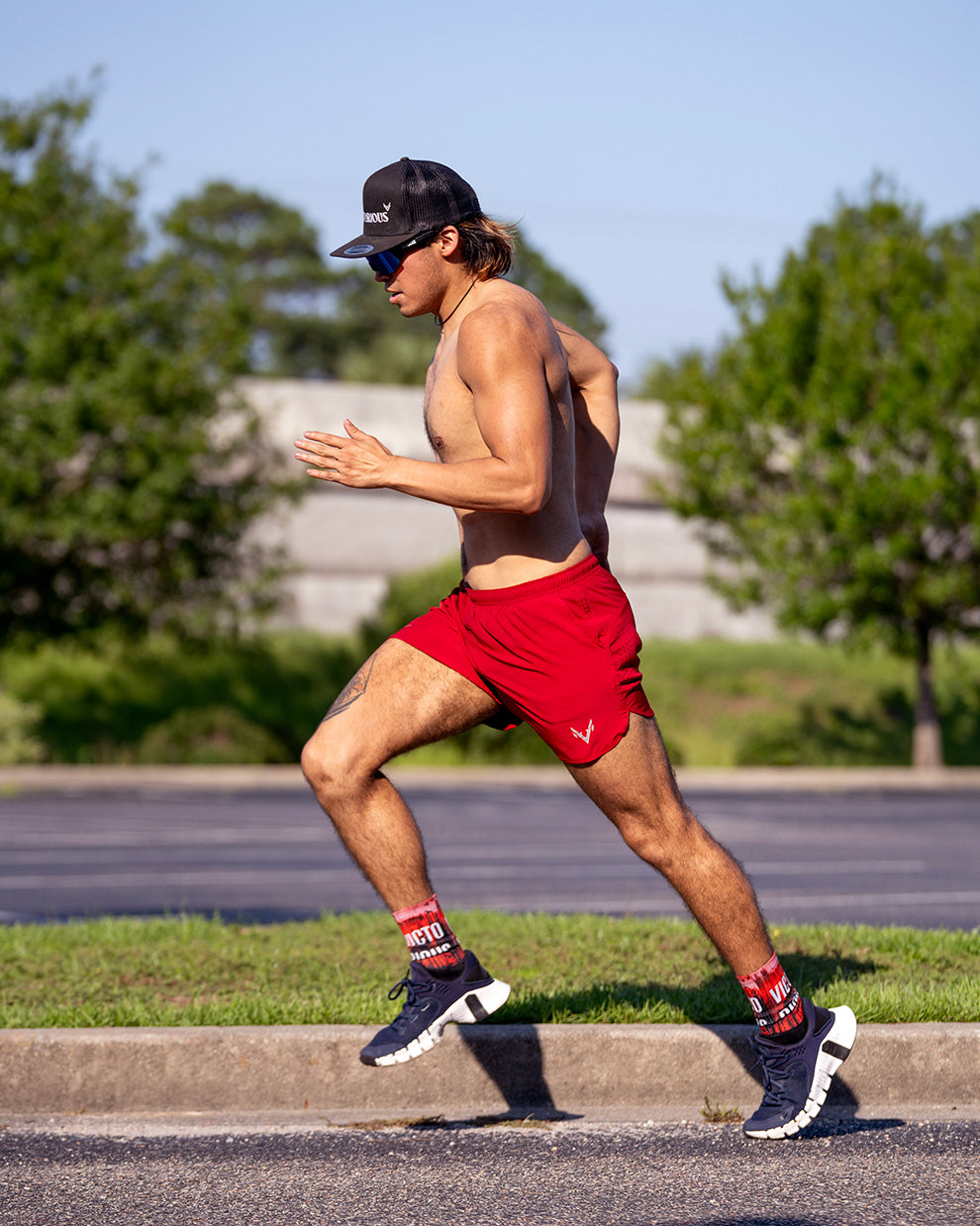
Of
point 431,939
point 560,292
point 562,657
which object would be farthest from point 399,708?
point 560,292

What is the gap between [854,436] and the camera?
67.8 feet

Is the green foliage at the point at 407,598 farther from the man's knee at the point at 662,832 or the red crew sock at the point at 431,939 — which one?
the man's knee at the point at 662,832

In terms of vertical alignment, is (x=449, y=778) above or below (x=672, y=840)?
below

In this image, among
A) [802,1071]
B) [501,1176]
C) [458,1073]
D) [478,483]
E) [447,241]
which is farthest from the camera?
[458,1073]

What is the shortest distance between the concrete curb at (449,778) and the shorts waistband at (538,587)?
47.5 ft

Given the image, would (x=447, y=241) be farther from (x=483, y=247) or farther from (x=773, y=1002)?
(x=773, y=1002)

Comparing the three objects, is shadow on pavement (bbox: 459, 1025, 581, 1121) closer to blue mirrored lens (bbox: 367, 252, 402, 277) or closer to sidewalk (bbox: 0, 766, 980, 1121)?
sidewalk (bbox: 0, 766, 980, 1121)

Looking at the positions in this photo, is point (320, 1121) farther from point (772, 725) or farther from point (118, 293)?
point (772, 725)

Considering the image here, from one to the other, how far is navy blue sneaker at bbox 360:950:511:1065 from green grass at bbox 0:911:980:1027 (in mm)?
523

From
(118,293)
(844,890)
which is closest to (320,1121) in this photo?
(844,890)

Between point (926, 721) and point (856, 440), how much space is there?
4.51 meters

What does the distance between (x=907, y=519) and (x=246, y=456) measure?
9.67 meters

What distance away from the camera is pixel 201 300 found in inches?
850

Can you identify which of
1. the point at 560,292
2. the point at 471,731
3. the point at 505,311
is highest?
the point at 560,292
